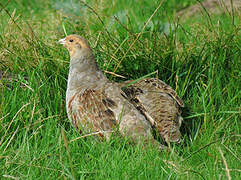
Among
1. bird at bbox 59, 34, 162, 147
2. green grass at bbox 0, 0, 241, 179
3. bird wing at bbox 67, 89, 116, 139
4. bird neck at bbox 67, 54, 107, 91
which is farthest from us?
bird neck at bbox 67, 54, 107, 91

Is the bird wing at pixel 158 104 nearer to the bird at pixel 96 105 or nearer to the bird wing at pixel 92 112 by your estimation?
the bird at pixel 96 105

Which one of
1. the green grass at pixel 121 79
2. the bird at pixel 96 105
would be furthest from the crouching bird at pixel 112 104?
the green grass at pixel 121 79

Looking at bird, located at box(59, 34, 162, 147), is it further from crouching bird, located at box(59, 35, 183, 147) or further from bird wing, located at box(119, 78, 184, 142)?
bird wing, located at box(119, 78, 184, 142)

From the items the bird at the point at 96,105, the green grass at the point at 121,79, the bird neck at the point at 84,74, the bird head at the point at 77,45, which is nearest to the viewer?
the green grass at the point at 121,79

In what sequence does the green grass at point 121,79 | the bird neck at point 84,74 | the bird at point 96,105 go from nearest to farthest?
the green grass at point 121,79 → the bird at point 96,105 → the bird neck at point 84,74

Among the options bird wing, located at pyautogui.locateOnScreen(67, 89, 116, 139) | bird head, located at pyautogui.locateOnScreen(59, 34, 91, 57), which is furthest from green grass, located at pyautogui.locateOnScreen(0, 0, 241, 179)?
bird head, located at pyautogui.locateOnScreen(59, 34, 91, 57)

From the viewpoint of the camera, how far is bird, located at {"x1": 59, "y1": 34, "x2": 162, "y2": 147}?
12.8 ft

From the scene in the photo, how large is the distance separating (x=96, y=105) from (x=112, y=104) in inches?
6.7

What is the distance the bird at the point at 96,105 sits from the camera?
154 inches

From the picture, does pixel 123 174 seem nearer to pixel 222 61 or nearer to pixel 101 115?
pixel 101 115

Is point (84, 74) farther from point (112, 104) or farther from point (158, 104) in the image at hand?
point (158, 104)

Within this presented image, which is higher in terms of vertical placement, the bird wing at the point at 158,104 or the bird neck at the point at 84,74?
the bird neck at the point at 84,74

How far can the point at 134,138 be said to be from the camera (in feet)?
12.7

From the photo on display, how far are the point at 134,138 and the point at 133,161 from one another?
1.64 ft
